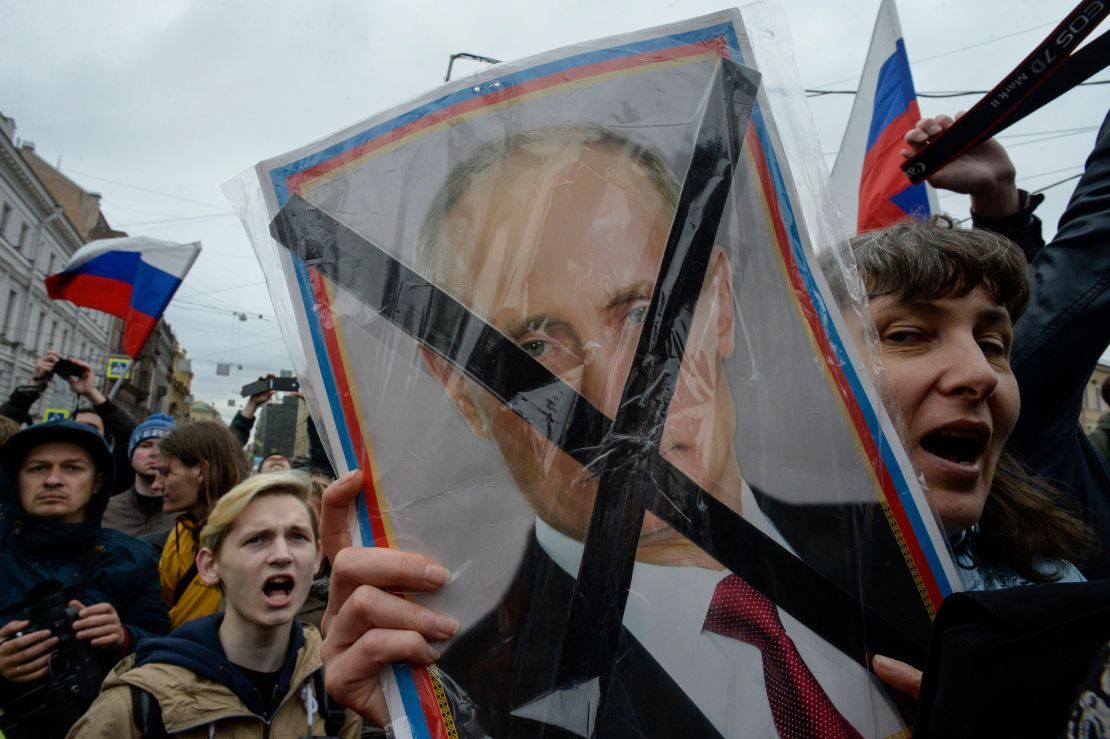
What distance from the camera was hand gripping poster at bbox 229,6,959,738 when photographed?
784 mm

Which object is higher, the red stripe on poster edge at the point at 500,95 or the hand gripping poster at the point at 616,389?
the red stripe on poster edge at the point at 500,95

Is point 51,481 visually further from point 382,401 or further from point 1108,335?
point 1108,335

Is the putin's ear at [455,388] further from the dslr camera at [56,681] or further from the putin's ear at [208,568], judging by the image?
Result: the dslr camera at [56,681]

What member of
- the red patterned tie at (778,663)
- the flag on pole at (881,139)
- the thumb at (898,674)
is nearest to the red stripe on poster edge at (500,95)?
the red patterned tie at (778,663)

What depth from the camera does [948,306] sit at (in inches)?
40.9

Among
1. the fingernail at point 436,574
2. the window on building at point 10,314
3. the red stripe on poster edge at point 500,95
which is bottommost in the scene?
the fingernail at point 436,574

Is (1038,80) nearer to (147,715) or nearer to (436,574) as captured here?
(436,574)

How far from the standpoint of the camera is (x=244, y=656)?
2.14 meters

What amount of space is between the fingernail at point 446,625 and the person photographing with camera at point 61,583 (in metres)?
2.23

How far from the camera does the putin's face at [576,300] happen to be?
83 cm

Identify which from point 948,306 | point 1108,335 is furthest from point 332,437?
point 1108,335

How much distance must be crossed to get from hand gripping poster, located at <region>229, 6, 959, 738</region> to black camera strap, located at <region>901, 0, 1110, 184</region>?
450 mm

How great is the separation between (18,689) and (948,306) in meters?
2.93

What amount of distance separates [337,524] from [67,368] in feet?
14.7
